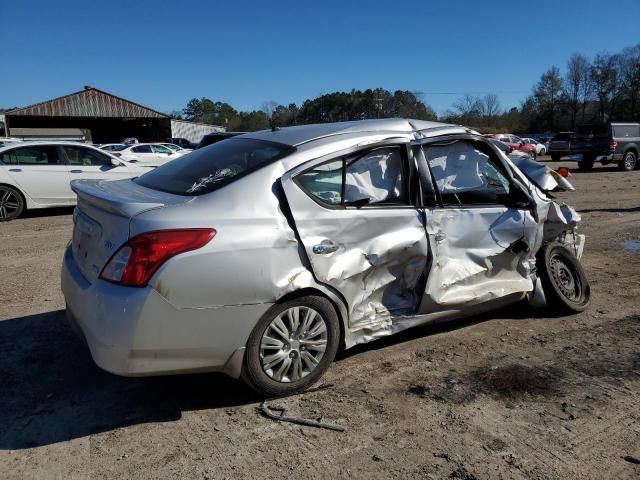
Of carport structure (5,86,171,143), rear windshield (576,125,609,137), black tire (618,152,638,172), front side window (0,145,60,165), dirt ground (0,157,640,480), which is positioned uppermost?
carport structure (5,86,171,143)

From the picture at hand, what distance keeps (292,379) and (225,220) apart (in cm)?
107

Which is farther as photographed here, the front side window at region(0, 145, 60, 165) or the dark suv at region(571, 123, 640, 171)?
the dark suv at region(571, 123, 640, 171)

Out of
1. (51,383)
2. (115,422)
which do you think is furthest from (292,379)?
(51,383)

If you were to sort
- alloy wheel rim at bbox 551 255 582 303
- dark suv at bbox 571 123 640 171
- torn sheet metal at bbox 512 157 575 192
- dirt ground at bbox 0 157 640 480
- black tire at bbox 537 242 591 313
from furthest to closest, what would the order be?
dark suv at bbox 571 123 640 171 < torn sheet metal at bbox 512 157 575 192 < alloy wheel rim at bbox 551 255 582 303 < black tire at bbox 537 242 591 313 < dirt ground at bbox 0 157 640 480

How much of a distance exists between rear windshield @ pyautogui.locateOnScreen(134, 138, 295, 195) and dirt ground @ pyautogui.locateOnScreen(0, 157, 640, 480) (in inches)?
51.3

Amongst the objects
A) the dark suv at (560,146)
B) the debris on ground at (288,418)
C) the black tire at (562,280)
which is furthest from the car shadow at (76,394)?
the dark suv at (560,146)

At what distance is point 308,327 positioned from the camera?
3254 mm

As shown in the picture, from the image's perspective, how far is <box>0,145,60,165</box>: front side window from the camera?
10.2 meters

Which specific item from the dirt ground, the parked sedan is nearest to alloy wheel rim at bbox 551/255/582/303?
the dirt ground

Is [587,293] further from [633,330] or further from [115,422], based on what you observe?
[115,422]

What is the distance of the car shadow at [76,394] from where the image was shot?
3.01 metres

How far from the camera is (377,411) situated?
315 cm

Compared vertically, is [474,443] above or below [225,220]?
below

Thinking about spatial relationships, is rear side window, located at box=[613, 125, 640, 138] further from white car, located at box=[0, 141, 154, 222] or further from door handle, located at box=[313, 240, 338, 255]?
door handle, located at box=[313, 240, 338, 255]
